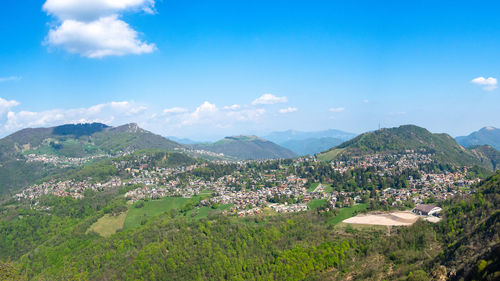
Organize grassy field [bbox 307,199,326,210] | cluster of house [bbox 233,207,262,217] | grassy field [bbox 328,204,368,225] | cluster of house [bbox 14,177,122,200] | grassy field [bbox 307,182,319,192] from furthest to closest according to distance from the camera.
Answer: cluster of house [bbox 14,177,122,200] → grassy field [bbox 307,182,319,192] → grassy field [bbox 307,199,326,210] → cluster of house [bbox 233,207,262,217] → grassy field [bbox 328,204,368,225]

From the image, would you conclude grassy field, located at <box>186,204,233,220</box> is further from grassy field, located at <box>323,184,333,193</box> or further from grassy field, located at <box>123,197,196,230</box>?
grassy field, located at <box>323,184,333,193</box>

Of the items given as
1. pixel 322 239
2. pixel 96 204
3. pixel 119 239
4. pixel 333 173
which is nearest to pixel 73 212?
pixel 96 204

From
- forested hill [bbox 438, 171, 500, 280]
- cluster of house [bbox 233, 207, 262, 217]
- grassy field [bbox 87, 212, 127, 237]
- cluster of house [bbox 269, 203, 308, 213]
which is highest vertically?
forested hill [bbox 438, 171, 500, 280]

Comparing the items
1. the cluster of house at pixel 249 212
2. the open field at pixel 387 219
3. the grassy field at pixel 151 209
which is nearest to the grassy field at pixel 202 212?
the cluster of house at pixel 249 212

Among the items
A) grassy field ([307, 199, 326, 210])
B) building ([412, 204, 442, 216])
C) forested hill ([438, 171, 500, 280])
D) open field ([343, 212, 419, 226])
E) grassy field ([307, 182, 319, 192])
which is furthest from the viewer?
grassy field ([307, 182, 319, 192])

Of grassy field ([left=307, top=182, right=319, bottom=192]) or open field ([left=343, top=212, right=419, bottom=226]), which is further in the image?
grassy field ([left=307, top=182, right=319, bottom=192])

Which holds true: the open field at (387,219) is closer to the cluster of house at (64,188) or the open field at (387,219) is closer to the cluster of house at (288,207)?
the cluster of house at (288,207)

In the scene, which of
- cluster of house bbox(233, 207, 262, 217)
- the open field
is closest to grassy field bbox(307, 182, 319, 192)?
cluster of house bbox(233, 207, 262, 217)
